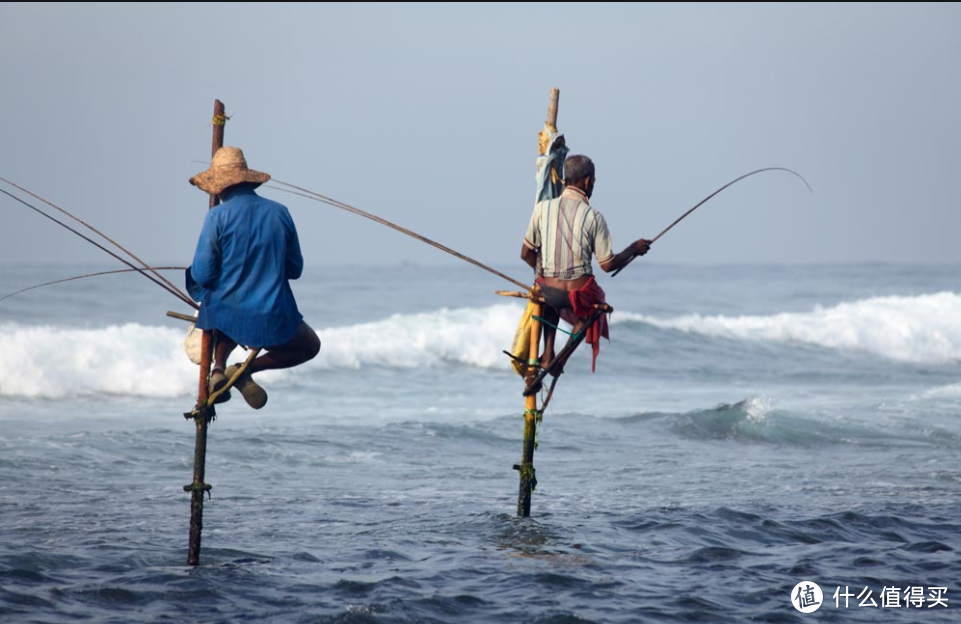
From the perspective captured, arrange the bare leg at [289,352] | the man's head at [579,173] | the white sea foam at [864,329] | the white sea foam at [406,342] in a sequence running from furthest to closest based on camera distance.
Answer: the white sea foam at [864,329], the white sea foam at [406,342], the man's head at [579,173], the bare leg at [289,352]

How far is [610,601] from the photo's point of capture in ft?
20.1

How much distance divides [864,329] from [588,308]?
23.2 m

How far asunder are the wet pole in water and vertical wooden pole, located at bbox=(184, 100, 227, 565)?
198 cm

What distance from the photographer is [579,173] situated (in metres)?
7.25

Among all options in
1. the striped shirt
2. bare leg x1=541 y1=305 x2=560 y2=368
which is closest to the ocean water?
bare leg x1=541 y1=305 x2=560 y2=368

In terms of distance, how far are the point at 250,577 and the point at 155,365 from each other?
12290 mm

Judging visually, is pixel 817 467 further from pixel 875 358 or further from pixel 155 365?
pixel 875 358

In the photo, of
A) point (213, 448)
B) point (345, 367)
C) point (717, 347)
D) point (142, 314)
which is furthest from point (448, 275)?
point (213, 448)

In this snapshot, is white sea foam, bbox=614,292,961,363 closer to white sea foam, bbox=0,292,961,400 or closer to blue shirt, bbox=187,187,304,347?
white sea foam, bbox=0,292,961,400

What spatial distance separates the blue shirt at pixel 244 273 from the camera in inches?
244

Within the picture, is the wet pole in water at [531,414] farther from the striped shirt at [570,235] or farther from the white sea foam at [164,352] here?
the white sea foam at [164,352]

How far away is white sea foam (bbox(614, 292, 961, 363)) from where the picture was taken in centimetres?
2748

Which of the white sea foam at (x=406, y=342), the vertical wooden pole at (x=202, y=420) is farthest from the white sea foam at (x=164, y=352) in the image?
the vertical wooden pole at (x=202, y=420)

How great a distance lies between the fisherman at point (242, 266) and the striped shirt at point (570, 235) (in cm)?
166
